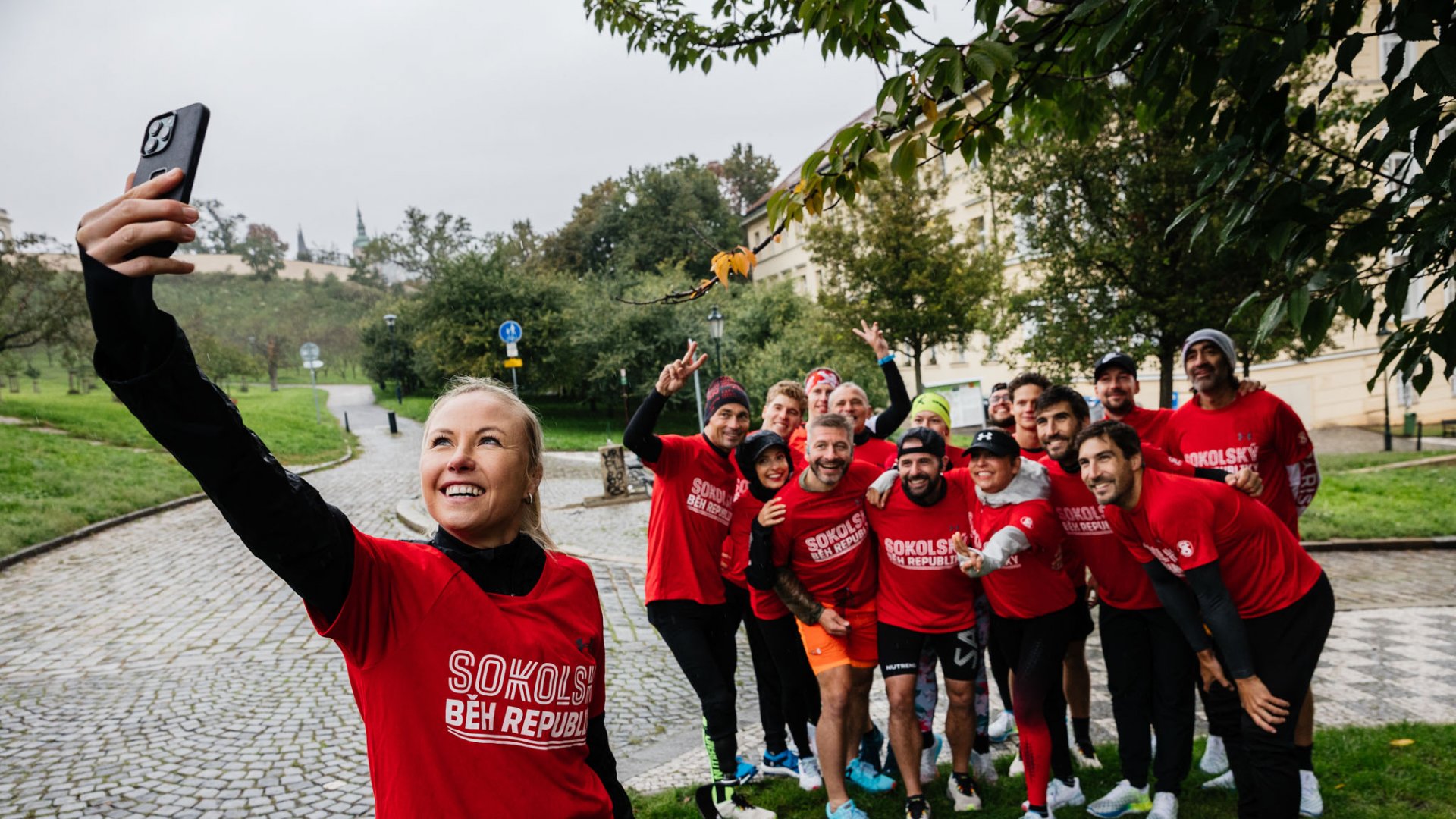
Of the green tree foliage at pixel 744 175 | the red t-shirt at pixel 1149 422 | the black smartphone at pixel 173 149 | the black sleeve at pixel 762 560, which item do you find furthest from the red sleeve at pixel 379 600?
the green tree foliage at pixel 744 175

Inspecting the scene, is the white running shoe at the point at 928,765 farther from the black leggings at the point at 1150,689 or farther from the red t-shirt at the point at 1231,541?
the red t-shirt at the point at 1231,541

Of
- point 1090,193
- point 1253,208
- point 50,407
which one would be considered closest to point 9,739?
point 1253,208

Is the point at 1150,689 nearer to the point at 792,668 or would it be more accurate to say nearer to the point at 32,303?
the point at 792,668

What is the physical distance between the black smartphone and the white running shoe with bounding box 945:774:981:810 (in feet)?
14.4

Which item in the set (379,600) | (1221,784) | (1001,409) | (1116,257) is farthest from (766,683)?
(1116,257)

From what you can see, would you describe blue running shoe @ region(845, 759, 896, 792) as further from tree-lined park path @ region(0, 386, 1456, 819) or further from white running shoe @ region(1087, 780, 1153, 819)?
white running shoe @ region(1087, 780, 1153, 819)

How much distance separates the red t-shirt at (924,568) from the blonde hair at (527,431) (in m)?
2.56

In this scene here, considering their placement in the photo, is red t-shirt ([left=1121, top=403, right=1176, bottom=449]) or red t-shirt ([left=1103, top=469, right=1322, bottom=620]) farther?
red t-shirt ([left=1121, top=403, right=1176, bottom=449])

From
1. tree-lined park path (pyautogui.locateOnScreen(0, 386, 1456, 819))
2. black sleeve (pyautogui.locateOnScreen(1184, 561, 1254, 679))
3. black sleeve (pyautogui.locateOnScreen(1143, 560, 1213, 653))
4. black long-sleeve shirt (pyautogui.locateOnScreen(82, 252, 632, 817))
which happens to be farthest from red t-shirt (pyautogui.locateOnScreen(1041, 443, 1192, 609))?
black long-sleeve shirt (pyautogui.locateOnScreen(82, 252, 632, 817))

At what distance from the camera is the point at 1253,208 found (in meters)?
2.62

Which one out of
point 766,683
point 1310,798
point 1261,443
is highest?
point 1261,443

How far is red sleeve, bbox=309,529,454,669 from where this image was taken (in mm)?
1651

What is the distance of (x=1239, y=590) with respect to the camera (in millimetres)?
3607

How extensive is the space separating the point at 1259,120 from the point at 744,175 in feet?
223
